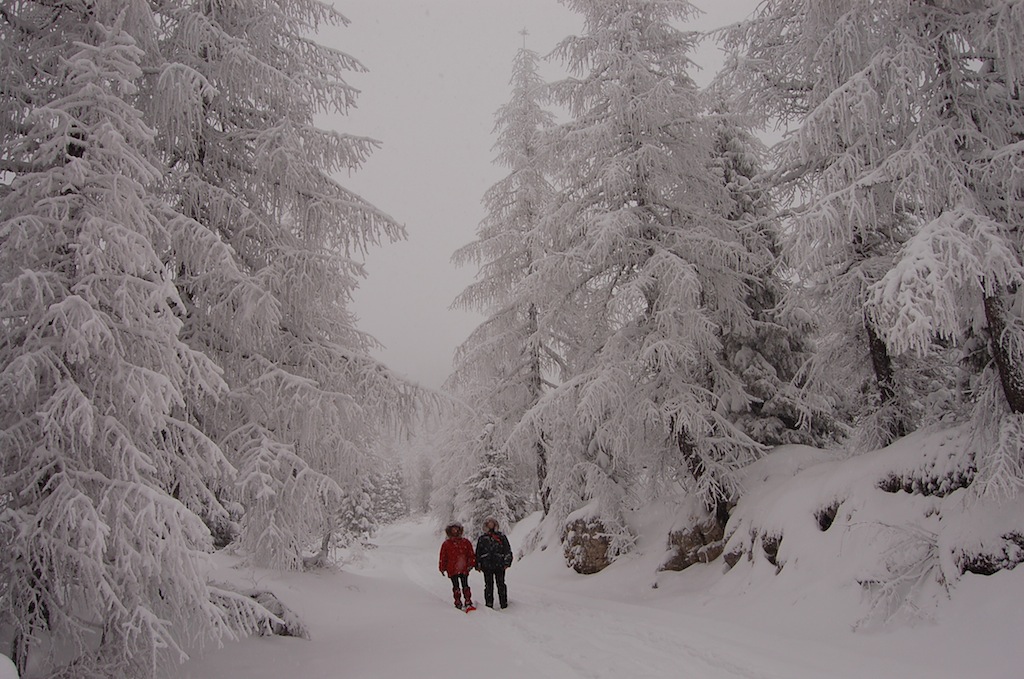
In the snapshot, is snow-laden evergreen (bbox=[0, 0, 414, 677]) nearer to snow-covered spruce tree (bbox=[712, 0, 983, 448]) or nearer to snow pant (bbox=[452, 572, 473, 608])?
snow pant (bbox=[452, 572, 473, 608])

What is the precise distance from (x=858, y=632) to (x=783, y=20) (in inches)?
328

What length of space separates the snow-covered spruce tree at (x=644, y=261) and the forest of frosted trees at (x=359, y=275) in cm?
7

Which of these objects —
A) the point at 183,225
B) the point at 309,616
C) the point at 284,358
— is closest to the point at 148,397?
the point at 183,225

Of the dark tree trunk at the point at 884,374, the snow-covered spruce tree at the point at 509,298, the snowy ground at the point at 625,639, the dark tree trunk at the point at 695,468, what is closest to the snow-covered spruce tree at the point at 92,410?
the snowy ground at the point at 625,639

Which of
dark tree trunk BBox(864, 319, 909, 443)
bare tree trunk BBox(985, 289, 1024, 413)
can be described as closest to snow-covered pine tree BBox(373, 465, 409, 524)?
dark tree trunk BBox(864, 319, 909, 443)

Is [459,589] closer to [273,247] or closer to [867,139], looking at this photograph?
[273,247]

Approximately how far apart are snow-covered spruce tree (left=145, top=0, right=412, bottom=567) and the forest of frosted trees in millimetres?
47

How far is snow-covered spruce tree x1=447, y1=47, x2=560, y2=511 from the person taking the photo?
56.8ft

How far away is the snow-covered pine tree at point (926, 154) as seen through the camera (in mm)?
5719

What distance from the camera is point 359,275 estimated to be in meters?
8.17

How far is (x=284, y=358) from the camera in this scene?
25.2 feet

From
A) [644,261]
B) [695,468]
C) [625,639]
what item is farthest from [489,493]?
[625,639]

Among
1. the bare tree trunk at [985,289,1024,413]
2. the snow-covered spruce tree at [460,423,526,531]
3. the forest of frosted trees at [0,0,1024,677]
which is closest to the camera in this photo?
the forest of frosted trees at [0,0,1024,677]

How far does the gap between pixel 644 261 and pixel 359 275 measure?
6129mm
